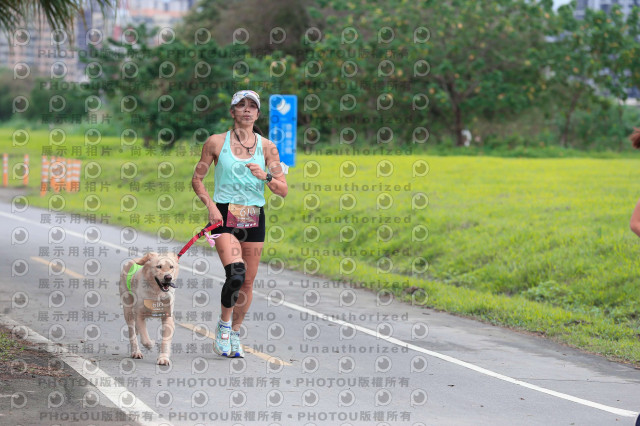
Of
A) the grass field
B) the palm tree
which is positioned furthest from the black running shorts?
the palm tree

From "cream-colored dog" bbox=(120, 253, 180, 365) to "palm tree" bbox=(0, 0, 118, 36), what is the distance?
5219 millimetres

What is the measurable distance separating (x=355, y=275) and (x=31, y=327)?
6429 mm

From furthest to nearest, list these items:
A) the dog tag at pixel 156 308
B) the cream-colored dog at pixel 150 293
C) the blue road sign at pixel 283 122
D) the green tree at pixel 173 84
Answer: the green tree at pixel 173 84 < the blue road sign at pixel 283 122 < the dog tag at pixel 156 308 < the cream-colored dog at pixel 150 293

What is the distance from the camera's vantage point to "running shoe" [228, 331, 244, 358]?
29.8 ft

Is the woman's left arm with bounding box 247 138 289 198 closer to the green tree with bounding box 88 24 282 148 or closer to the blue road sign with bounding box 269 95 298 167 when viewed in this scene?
the blue road sign with bounding box 269 95 298 167

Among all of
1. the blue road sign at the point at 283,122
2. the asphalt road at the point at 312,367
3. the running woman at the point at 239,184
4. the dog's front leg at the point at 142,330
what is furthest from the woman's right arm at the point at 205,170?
the blue road sign at the point at 283,122

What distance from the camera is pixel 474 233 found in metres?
17.3

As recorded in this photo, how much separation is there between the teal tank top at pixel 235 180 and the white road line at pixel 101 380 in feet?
5.84

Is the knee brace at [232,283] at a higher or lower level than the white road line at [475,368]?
higher

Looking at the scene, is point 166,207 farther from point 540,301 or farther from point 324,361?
point 324,361

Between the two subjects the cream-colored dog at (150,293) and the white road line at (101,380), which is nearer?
the white road line at (101,380)

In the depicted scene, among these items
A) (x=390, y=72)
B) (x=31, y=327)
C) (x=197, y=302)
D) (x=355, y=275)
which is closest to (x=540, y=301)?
(x=355, y=275)

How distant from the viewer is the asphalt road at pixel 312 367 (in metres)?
7.30

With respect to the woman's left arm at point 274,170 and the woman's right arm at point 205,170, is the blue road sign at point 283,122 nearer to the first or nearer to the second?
the woman's left arm at point 274,170
